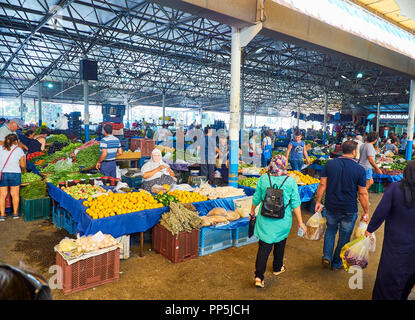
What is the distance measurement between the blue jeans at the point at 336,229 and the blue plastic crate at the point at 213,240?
1.41 meters

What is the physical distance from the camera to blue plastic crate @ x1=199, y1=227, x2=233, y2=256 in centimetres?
420

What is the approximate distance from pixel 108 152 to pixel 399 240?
192 inches

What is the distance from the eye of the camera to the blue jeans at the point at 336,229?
12.2 feet

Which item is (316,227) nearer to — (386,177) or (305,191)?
(305,191)

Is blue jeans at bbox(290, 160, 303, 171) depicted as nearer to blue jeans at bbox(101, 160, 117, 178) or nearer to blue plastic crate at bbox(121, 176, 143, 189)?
blue plastic crate at bbox(121, 176, 143, 189)

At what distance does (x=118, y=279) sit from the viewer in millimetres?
3484

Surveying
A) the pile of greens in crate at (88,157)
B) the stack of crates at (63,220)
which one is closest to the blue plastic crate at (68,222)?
the stack of crates at (63,220)

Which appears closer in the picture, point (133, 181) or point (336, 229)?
point (336, 229)

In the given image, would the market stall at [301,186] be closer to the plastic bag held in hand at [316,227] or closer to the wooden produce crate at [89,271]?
the plastic bag held in hand at [316,227]

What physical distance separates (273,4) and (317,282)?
5285 millimetres

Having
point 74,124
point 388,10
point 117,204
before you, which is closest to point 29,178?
point 117,204

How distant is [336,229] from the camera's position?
386cm

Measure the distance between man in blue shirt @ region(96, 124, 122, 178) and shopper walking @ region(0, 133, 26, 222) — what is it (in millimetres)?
1380
